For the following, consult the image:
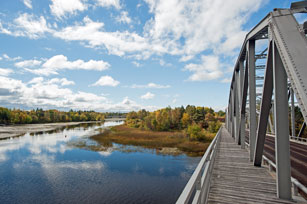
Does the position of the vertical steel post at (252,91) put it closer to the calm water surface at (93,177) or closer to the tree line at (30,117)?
the calm water surface at (93,177)

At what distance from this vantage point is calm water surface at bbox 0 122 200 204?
13180 millimetres

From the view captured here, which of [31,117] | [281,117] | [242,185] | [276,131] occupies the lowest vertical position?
[31,117]

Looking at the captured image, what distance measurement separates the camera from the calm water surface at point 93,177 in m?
13.2

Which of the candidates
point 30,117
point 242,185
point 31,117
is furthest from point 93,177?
point 31,117

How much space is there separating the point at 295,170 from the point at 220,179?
412cm

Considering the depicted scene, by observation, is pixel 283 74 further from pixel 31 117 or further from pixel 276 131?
pixel 31 117

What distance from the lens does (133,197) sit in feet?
42.7

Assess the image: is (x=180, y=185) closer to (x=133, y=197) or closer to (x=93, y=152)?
(x=133, y=197)

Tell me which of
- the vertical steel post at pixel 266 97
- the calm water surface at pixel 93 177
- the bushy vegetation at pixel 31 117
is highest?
the vertical steel post at pixel 266 97

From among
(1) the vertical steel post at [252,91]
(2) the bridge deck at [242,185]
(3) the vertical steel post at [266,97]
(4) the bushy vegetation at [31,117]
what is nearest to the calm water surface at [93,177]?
(2) the bridge deck at [242,185]

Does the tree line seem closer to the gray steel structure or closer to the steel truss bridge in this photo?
the steel truss bridge

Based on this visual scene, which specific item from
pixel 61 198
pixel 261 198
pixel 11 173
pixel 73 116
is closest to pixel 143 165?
pixel 61 198

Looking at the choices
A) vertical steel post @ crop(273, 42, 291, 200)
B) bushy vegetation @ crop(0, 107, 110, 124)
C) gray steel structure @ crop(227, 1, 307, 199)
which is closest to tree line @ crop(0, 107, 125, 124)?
bushy vegetation @ crop(0, 107, 110, 124)

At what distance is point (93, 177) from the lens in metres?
16.8
